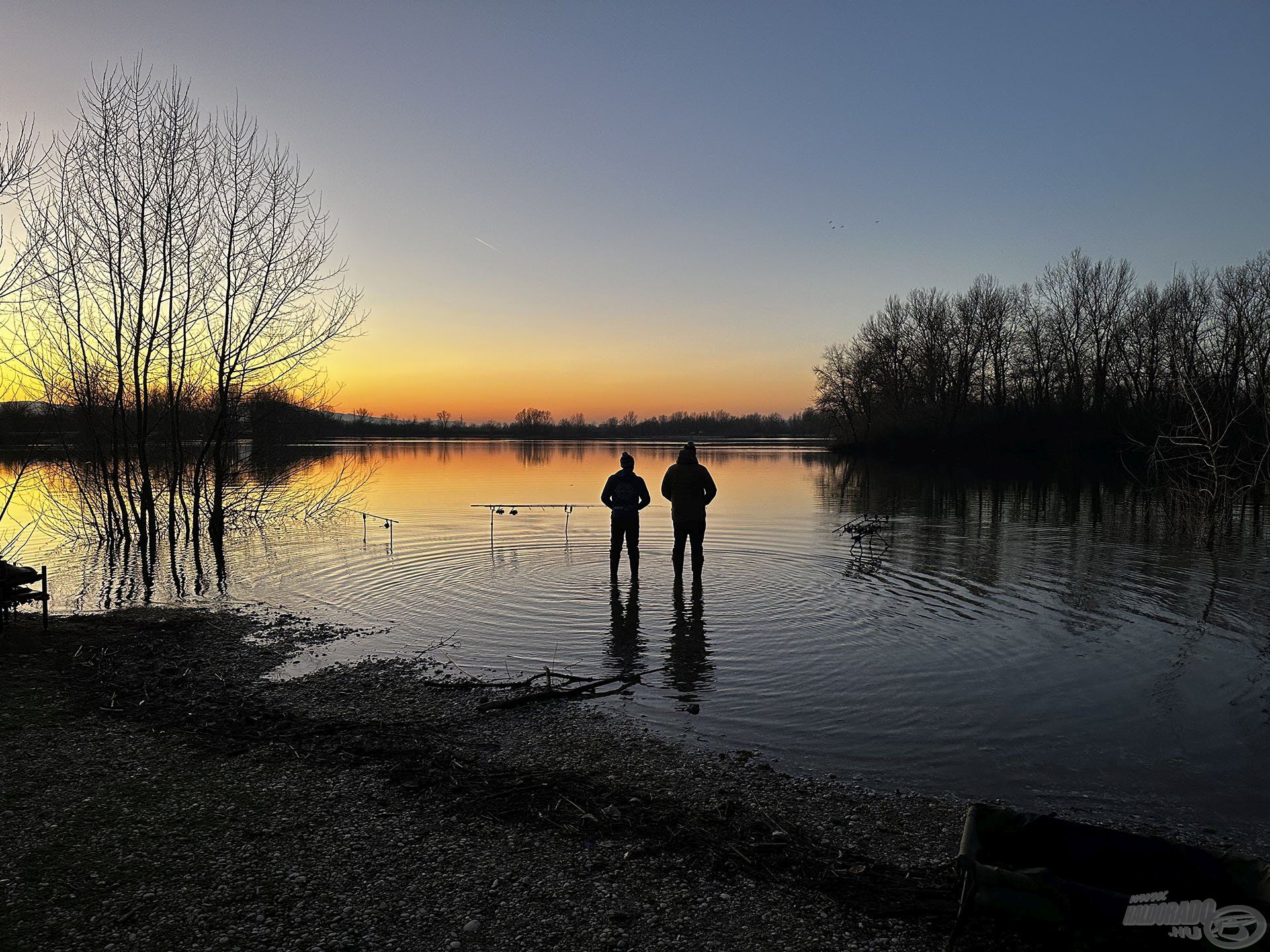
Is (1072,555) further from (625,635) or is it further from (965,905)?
(965,905)

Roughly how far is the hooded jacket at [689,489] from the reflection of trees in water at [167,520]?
26.4 ft

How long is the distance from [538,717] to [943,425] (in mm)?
67506

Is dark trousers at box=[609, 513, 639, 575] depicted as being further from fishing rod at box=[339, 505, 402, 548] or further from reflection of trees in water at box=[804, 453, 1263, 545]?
reflection of trees in water at box=[804, 453, 1263, 545]

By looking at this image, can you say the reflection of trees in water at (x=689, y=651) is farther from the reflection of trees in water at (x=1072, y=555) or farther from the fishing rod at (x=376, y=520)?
the fishing rod at (x=376, y=520)

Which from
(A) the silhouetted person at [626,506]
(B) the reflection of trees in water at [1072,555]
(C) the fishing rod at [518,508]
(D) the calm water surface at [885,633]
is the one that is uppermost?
(A) the silhouetted person at [626,506]

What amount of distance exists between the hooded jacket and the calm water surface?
1298mm

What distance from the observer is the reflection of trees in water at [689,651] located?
324 inches

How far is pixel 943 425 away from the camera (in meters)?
68.3

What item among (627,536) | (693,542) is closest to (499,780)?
(627,536)

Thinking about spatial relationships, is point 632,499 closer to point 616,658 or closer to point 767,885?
point 616,658

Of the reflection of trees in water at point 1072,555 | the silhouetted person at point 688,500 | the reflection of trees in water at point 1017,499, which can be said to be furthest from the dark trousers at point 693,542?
the reflection of trees in water at point 1017,499

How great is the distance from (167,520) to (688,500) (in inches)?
670

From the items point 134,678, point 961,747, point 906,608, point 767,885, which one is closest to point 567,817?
point 767,885

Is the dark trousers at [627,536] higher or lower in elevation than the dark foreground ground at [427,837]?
higher
